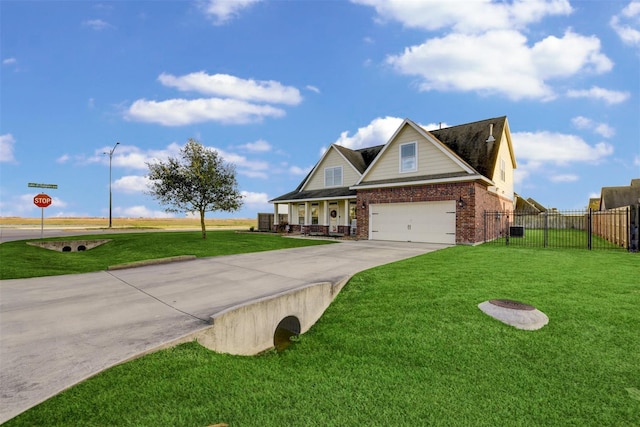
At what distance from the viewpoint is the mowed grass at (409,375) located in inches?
108

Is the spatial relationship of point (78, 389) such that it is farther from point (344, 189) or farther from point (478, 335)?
point (344, 189)

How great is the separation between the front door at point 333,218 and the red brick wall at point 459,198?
15.3 feet

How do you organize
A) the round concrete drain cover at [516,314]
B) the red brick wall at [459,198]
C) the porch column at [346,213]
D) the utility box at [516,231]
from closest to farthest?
the round concrete drain cover at [516,314]
the red brick wall at [459,198]
the utility box at [516,231]
the porch column at [346,213]

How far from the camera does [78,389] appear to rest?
2840mm

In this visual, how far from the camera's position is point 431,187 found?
15.9 metres

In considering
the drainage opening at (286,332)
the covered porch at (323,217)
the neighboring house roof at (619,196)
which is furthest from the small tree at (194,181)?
the neighboring house roof at (619,196)

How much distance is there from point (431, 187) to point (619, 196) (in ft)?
88.9

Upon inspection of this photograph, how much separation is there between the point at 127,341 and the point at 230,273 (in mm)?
4526

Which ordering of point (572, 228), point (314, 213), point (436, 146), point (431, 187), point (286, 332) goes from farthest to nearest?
point (572, 228), point (314, 213), point (436, 146), point (431, 187), point (286, 332)

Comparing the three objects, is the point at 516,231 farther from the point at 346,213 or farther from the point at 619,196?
the point at 619,196

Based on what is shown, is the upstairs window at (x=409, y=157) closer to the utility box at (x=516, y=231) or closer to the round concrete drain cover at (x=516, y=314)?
the utility box at (x=516, y=231)

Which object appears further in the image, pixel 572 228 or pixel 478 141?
pixel 572 228

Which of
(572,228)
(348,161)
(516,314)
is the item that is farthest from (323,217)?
(572,228)

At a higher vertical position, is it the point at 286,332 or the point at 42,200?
the point at 42,200
